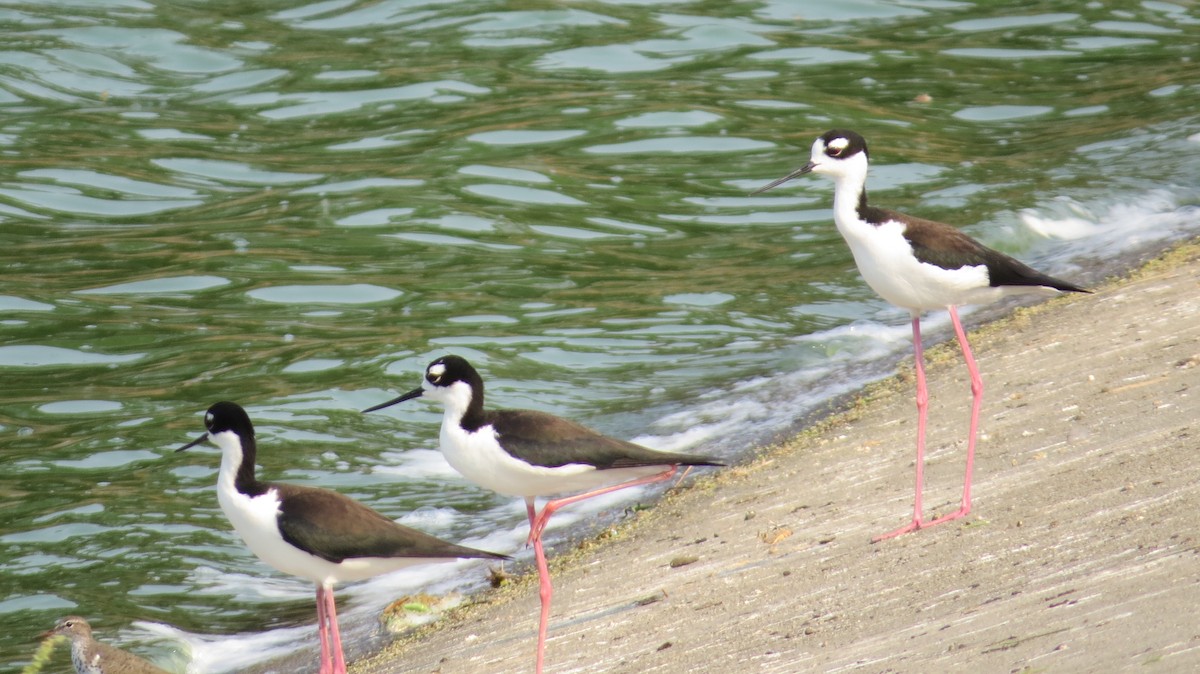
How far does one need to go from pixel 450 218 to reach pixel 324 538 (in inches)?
295

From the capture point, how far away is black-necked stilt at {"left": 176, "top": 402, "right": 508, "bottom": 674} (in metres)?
6.38

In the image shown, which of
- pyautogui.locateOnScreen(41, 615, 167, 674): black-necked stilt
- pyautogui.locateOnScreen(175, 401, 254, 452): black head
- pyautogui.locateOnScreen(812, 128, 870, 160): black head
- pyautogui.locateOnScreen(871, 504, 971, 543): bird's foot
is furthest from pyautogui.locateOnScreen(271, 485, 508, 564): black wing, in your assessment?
pyautogui.locateOnScreen(812, 128, 870, 160): black head

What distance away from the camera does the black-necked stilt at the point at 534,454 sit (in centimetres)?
646

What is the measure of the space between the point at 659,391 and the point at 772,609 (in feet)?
16.1

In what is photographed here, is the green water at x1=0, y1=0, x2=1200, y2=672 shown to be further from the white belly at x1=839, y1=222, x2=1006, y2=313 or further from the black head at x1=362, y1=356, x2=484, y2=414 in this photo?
the white belly at x1=839, y1=222, x2=1006, y2=313

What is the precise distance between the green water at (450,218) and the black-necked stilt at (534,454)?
1.79 m

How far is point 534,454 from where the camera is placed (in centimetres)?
645

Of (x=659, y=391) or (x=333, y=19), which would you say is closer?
(x=659, y=391)

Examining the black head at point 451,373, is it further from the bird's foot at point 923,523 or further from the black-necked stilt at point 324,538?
the bird's foot at point 923,523

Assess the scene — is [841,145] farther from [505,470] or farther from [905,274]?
[505,470]

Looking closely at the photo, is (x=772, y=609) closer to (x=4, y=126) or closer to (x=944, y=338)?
(x=944, y=338)

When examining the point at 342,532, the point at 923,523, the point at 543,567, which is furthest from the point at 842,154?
the point at 342,532

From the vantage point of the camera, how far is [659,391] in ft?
34.9

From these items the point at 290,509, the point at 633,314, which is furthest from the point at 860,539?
the point at 633,314
